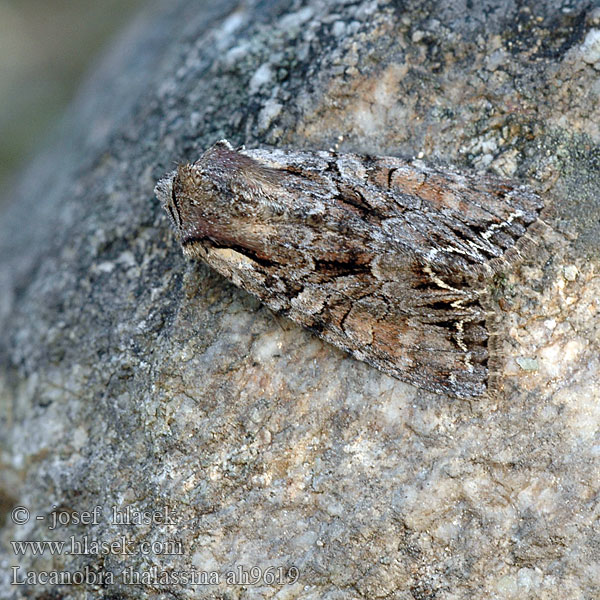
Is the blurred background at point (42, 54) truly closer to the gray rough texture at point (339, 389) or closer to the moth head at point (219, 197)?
the gray rough texture at point (339, 389)

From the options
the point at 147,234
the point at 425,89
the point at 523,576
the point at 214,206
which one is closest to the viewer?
the point at 523,576

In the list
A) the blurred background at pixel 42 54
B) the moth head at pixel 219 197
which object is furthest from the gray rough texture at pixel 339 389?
the blurred background at pixel 42 54

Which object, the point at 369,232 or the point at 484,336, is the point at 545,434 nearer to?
the point at 484,336

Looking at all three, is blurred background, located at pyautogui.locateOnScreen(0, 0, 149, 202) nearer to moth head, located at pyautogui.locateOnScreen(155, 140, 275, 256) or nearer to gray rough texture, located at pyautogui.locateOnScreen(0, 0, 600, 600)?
gray rough texture, located at pyautogui.locateOnScreen(0, 0, 600, 600)

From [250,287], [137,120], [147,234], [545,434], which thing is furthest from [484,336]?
[137,120]

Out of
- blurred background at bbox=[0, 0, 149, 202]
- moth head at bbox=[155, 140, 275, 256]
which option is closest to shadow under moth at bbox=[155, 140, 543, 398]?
moth head at bbox=[155, 140, 275, 256]
